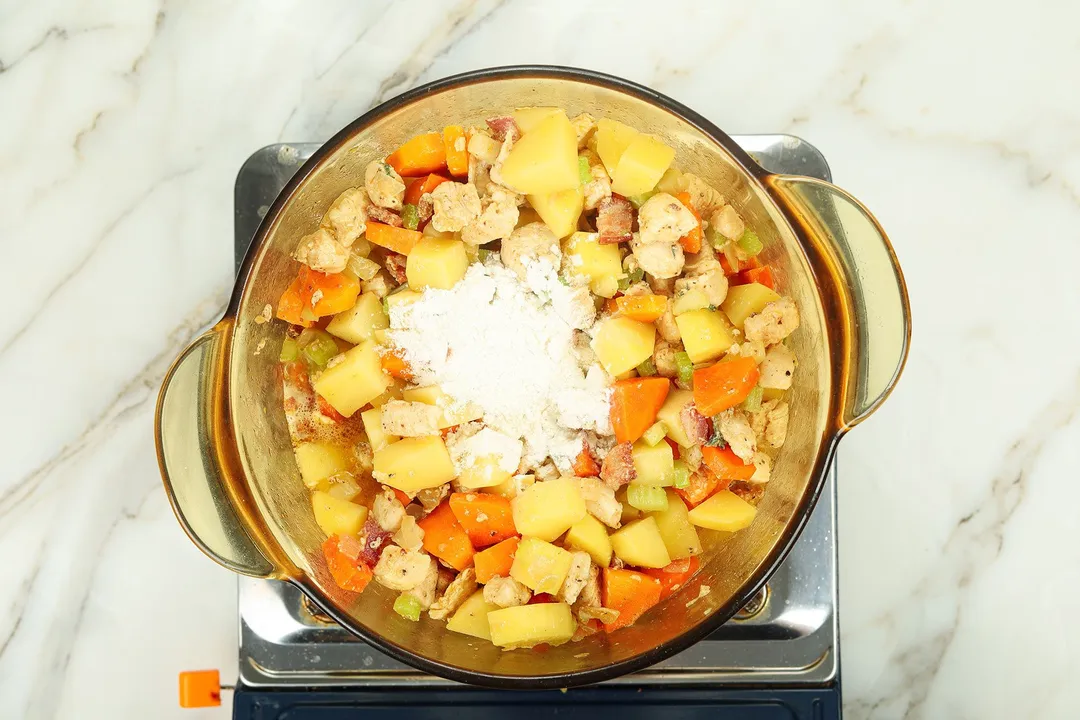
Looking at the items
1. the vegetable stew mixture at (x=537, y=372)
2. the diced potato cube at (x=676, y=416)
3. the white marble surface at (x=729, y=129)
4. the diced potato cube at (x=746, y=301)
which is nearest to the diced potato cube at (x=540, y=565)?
the vegetable stew mixture at (x=537, y=372)

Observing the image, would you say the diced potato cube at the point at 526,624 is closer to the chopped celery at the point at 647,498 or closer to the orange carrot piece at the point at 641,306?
the chopped celery at the point at 647,498

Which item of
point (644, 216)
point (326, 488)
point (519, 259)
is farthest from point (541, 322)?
point (326, 488)

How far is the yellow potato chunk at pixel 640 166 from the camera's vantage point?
4.30 ft

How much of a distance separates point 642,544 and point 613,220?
52 centimetres

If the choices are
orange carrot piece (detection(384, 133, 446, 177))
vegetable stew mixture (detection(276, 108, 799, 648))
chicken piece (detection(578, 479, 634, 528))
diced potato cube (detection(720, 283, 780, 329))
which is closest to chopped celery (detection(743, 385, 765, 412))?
vegetable stew mixture (detection(276, 108, 799, 648))

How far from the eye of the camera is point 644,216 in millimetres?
1311

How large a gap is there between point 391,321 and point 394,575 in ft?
1.31

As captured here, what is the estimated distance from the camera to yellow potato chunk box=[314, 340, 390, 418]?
52.1 inches

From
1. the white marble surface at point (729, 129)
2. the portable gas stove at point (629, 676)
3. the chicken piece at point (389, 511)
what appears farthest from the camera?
the white marble surface at point (729, 129)

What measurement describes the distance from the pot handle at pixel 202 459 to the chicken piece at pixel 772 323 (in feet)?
2.62

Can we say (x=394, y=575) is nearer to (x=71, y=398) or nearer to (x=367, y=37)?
(x=71, y=398)

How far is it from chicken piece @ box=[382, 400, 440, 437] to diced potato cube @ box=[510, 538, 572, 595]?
23 centimetres

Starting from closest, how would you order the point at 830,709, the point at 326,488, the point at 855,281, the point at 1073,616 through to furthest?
the point at 855,281 < the point at 326,488 < the point at 830,709 < the point at 1073,616

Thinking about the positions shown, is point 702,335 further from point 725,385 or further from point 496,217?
point 496,217
